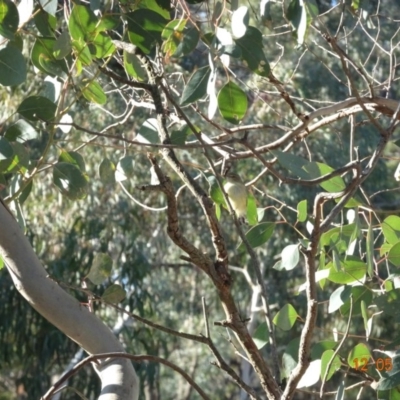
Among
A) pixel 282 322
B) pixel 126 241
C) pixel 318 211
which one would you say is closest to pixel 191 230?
pixel 126 241

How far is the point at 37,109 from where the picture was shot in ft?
4.22

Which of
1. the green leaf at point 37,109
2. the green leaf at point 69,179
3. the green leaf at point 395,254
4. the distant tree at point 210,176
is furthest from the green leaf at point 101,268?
the green leaf at point 395,254

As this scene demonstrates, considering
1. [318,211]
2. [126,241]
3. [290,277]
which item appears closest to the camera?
[318,211]

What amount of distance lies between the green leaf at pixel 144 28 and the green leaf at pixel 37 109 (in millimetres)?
180

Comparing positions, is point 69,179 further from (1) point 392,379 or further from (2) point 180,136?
(1) point 392,379

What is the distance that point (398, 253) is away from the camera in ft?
4.31

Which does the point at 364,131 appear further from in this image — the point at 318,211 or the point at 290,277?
the point at 318,211

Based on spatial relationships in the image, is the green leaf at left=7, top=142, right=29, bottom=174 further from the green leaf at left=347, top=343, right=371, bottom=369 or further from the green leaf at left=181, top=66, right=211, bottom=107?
the green leaf at left=347, top=343, right=371, bottom=369

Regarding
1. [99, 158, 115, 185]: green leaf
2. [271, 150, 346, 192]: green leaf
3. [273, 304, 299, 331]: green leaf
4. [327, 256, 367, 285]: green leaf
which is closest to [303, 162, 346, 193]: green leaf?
[271, 150, 346, 192]: green leaf

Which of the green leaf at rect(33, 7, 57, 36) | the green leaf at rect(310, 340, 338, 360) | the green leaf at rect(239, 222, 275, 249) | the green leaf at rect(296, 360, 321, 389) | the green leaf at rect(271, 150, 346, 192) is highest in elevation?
the green leaf at rect(33, 7, 57, 36)

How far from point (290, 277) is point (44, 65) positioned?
5934 millimetres

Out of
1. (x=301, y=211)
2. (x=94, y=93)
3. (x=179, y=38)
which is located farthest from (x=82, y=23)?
(x=301, y=211)

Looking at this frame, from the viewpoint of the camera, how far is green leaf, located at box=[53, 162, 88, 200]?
138 cm
